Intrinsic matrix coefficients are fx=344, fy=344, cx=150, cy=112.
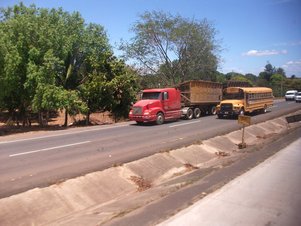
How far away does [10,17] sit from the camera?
2556 cm

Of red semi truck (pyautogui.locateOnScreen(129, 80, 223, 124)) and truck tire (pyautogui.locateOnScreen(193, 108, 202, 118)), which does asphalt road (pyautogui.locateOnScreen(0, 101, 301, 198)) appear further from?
truck tire (pyautogui.locateOnScreen(193, 108, 202, 118))

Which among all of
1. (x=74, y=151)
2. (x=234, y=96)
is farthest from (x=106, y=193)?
(x=234, y=96)

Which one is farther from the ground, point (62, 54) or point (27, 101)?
point (62, 54)

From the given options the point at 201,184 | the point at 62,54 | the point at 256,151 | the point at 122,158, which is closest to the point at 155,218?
the point at 201,184

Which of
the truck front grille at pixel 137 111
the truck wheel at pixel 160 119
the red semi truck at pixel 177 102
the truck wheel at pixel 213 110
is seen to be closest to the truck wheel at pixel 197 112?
the red semi truck at pixel 177 102

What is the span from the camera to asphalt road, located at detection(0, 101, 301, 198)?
10375 mm

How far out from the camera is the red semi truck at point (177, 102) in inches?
953

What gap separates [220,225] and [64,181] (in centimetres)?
483

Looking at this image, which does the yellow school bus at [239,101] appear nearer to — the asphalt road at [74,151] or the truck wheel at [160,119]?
the truck wheel at [160,119]

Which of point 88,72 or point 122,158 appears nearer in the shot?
point 122,158

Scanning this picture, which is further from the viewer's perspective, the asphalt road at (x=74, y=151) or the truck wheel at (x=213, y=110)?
the truck wheel at (x=213, y=110)

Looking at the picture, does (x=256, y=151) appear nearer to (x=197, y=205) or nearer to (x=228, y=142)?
(x=228, y=142)

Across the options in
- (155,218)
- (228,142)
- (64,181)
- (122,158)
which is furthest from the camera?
(228,142)

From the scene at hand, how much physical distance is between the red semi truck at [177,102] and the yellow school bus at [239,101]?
5.50 feet
